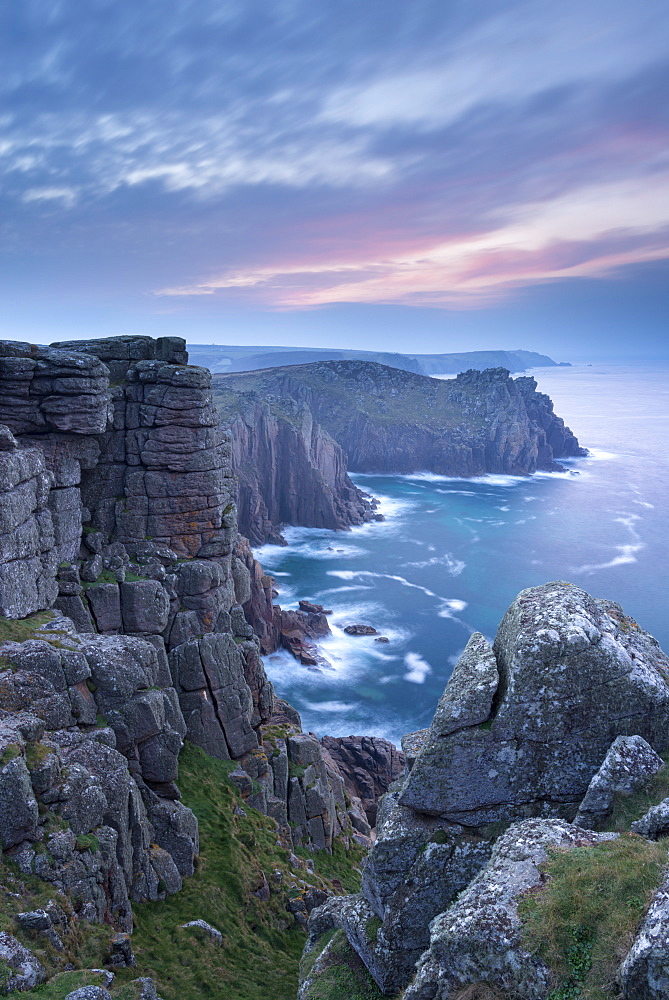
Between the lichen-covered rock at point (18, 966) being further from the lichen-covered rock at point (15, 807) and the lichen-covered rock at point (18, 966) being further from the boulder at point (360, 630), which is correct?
the boulder at point (360, 630)

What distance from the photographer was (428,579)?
132m

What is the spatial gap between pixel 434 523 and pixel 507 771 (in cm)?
16117

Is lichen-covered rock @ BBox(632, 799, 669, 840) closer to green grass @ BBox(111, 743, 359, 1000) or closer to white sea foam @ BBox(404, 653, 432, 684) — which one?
green grass @ BBox(111, 743, 359, 1000)

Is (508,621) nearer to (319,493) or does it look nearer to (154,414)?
(154,414)

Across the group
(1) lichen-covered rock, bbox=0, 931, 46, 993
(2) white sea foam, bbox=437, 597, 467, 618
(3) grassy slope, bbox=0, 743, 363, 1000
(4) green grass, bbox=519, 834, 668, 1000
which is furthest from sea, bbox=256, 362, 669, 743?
(4) green grass, bbox=519, 834, 668, 1000

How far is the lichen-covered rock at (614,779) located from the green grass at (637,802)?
115 mm

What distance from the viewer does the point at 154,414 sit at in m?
42.1

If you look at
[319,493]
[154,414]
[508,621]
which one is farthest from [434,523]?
[508,621]

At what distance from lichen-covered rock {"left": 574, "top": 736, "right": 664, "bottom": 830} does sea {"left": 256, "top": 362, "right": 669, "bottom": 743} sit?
65.8 metres

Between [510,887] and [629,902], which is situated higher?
[629,902]

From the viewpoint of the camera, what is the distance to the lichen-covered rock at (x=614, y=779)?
14.0 meters

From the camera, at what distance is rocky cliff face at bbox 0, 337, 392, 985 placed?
19.6 m

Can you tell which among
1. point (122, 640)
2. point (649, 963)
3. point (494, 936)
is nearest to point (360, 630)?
point (122, 640)

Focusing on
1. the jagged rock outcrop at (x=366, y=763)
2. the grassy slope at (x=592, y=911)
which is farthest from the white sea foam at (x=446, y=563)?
the grassy slope at (x=592, y=911)
